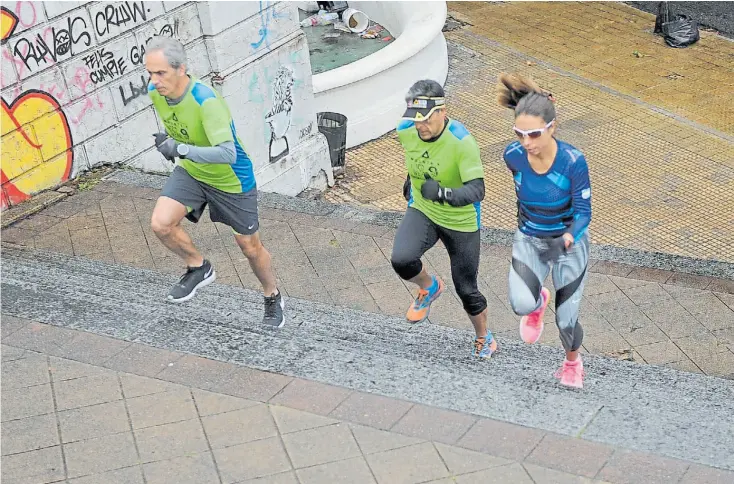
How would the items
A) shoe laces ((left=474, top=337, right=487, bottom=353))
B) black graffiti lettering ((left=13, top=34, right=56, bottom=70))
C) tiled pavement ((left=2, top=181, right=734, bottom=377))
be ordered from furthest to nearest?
black graffiti lettering ((left=13, top=34, right=56, bottom=70))
tiled pavement ((left=2, top=181, right=734, bottom=377))
shoe laces ((left=474, top=337, right=487, bottom=353))

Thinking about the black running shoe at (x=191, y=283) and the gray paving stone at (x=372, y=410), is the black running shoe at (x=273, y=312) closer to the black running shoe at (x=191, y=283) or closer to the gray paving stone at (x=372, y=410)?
the black running shoe at (x=191, y=283)

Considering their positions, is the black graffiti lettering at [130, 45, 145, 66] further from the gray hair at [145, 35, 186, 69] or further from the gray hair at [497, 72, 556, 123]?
the gray hair at [497, 72, 556, 123]

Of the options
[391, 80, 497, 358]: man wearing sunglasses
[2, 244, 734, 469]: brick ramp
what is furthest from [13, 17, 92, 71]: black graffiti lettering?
[391, 80, 497, 358]: man wearing sunglasses

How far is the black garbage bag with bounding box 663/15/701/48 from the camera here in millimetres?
15344

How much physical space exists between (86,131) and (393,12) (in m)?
8.24

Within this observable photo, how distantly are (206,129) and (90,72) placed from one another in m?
3.61

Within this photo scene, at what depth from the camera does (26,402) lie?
4.80 meters

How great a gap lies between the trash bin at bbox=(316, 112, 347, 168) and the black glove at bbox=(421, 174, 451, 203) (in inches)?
272

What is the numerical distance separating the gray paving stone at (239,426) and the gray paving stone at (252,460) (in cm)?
5

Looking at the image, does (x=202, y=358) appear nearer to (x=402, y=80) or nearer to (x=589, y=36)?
(x=402, y=80)

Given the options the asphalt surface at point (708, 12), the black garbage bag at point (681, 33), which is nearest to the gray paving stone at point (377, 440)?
the black garbage bag at point (681, 33)

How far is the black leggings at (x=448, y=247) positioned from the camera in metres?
5.22

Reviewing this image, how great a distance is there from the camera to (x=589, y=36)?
16.0 m

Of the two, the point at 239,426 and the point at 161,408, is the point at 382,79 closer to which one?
the point at 161,408
